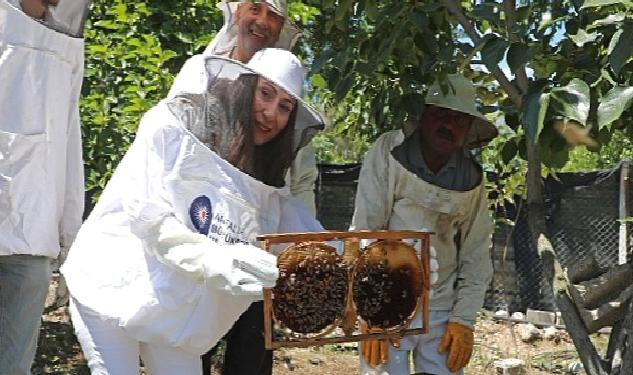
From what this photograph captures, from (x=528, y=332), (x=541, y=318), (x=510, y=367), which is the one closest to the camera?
(x=510, y=367)

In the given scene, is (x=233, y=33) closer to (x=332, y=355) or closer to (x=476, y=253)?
(x=476, y=253)

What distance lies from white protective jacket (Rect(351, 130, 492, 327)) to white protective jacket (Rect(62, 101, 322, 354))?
80cm

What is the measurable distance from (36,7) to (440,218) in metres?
1.39

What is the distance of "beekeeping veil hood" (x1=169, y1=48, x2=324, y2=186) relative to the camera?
90.2 inches

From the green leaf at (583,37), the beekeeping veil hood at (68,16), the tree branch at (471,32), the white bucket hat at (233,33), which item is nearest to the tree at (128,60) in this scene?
the white bucket hat at (233,33)

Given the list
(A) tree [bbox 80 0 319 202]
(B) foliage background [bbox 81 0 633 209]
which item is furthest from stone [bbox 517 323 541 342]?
(A) tree [bbox 80 0 319 202]

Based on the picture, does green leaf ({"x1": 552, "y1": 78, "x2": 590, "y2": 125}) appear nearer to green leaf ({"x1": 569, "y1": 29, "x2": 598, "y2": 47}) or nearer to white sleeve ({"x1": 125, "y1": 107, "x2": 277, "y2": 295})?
green leaf ({"x1": 569, "y1": 29, "x2": 598, "y2": 47})

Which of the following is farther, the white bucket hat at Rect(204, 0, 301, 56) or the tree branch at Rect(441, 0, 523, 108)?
the white bucket hat at Rect(204, 0, 301, 56)

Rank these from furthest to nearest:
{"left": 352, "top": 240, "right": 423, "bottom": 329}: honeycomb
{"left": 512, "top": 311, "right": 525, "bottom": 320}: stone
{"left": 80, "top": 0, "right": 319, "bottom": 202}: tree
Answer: {"left": 512, "top": 311, "right": 525, "bottom": 320}: stone, {"left": 80, "top": 0, "right": 319, "bottom": 202}: tree, {"left": 352, "top": 240, "right": 423, "bottom": 329}: honeycomb

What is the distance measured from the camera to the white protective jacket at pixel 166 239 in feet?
7.06


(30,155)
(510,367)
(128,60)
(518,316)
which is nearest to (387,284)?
(30,155)

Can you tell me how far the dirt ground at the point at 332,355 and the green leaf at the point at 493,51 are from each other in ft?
9.39

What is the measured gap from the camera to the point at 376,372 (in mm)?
3100

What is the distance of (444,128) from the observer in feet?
9.92
